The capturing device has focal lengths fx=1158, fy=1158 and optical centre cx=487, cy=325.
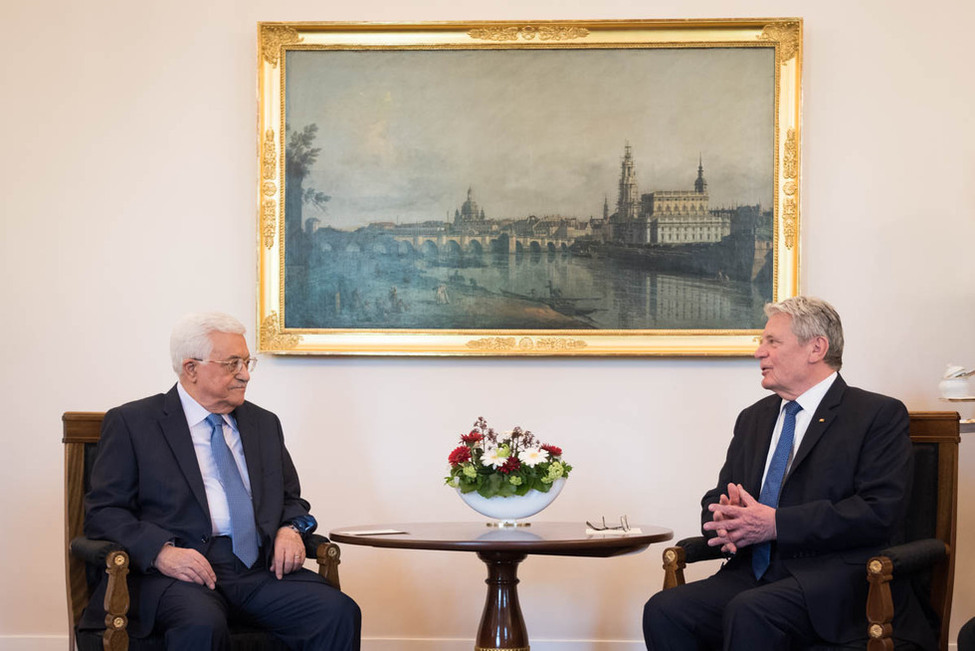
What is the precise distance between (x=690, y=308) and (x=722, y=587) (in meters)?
1.91

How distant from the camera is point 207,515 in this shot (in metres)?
4.37

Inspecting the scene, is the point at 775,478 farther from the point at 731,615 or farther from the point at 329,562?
the point at 329,562

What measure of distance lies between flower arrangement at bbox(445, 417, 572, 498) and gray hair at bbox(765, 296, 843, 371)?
104 centimetres

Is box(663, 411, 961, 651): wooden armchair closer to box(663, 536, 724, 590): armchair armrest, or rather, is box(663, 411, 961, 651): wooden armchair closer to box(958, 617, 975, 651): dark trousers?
box(663, 536, 724, 590): armchair armrest

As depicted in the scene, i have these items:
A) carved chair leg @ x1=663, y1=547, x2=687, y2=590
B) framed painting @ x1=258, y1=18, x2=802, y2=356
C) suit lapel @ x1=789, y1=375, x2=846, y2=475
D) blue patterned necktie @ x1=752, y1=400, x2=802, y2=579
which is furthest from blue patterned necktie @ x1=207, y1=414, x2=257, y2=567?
suit lapel @ x1=789, y1=375, x2=846, y2=475

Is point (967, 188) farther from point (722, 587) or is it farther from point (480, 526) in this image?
point (480, 526)

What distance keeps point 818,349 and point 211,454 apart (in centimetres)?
240

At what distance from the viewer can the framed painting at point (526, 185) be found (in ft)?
19.5

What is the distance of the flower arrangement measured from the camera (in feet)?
14.5

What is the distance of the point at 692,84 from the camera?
236 inches

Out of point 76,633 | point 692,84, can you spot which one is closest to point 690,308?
point 692,84

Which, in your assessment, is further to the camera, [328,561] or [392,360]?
[392,360]

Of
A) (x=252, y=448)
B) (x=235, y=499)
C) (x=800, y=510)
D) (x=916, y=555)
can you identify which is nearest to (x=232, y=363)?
(x=252, y=448)

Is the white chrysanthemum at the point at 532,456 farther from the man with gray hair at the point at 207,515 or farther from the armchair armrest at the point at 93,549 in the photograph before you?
the armchair armrest at the point at 93,549
